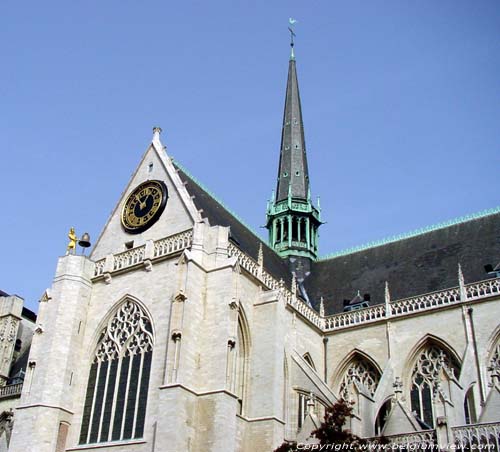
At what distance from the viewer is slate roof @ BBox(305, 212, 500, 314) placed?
26391 mm

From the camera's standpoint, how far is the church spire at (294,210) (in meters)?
32.2

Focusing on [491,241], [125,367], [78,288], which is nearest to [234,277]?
[125,367]

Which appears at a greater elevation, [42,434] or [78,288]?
[78,288]

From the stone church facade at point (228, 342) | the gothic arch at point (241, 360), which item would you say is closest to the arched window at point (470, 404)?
the stone church facade at point (228, 342)

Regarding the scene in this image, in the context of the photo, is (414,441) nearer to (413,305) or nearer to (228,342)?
(228,342)

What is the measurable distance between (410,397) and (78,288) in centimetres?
1185

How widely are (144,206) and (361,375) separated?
10005 millimetres

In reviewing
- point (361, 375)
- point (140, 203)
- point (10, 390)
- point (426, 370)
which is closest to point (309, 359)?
point (361, 375)

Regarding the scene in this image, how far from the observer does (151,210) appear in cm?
2466

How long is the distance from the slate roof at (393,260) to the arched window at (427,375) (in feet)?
8.73

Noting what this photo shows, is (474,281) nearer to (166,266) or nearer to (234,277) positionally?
(234,277)

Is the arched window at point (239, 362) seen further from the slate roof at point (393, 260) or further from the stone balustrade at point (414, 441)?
the stone balustrade at point (414, 441)

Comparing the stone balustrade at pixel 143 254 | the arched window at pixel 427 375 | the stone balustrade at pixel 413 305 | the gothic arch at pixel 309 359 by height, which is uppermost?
the stone balustrade at pixel 143 254

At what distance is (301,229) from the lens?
3322 centimetres
